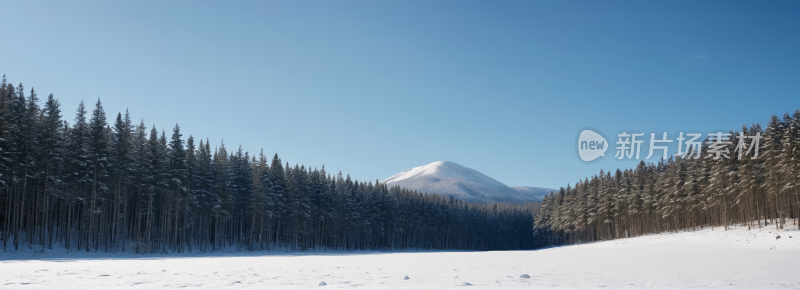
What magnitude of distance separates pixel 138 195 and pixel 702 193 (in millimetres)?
74715

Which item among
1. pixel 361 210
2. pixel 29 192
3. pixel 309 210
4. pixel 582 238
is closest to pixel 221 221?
pixel 309 210

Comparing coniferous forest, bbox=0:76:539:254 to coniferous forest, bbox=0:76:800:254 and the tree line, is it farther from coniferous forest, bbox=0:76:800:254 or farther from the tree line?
the tree line

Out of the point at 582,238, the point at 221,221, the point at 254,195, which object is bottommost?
the point at 582,238

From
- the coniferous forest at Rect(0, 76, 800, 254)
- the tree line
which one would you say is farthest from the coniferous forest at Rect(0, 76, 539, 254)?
the tree line

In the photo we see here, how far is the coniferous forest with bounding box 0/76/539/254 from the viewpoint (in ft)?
123

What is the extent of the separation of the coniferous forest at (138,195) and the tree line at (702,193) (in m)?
51.0

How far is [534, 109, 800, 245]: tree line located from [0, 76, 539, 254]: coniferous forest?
2009 inches

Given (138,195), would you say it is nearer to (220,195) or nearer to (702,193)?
(220,195)

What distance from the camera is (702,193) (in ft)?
198

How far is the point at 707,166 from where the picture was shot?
60156 millimetres

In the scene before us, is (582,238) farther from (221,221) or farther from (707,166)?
(221,221)

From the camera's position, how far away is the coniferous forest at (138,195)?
37469mm

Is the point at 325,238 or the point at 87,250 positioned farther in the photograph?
the point at 325,238

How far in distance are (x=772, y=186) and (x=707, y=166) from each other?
1442 centimetres
